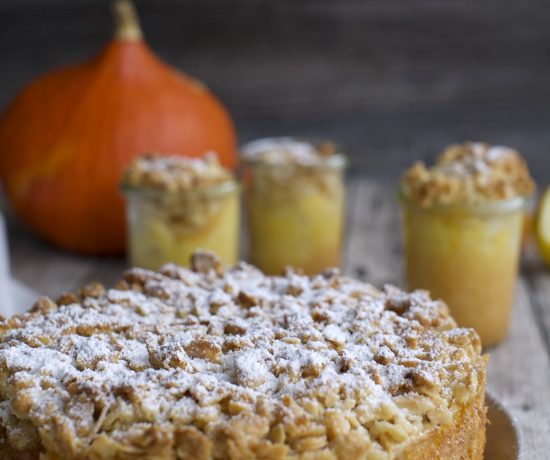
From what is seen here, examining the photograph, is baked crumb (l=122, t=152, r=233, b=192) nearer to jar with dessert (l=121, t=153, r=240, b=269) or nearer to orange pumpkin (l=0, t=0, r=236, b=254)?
jar with dessert (l=121, t=153, r=240, b=269)

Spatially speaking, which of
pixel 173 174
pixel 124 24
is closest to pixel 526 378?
pixel 173 174

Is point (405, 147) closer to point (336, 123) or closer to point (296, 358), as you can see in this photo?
point (336, 123)

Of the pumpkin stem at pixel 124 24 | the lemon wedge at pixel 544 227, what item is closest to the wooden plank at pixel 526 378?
the lemon wedge at pixel 544 227

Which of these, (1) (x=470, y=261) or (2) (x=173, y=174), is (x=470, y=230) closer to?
(1) (x=470, y=261)

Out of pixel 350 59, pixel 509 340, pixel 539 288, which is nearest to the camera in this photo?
pixel 509 340

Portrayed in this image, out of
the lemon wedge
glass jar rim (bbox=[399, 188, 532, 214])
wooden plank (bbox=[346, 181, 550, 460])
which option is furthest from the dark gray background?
glass jar rim (bbox=[399, 188, 532, 214])

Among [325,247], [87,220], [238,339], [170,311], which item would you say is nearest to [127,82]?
[87,220]
